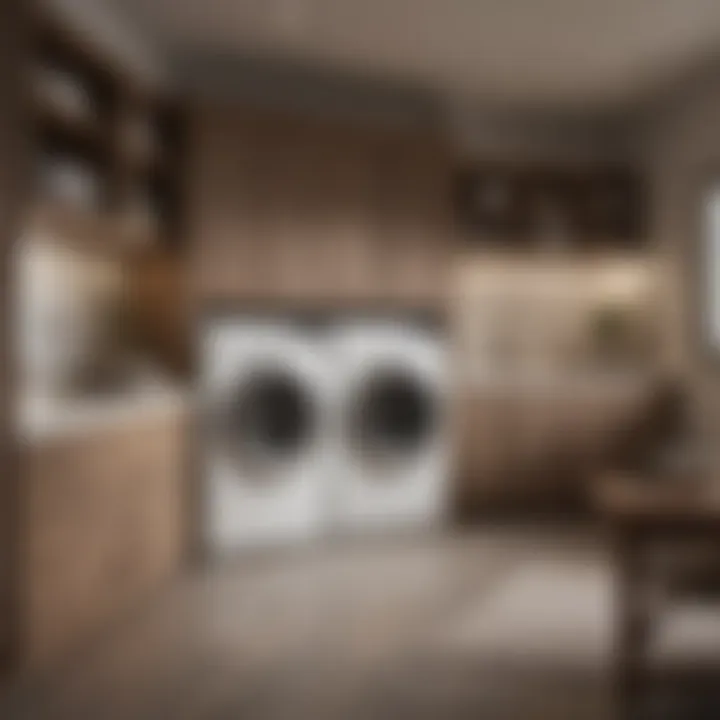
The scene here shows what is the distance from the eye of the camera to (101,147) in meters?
4.19

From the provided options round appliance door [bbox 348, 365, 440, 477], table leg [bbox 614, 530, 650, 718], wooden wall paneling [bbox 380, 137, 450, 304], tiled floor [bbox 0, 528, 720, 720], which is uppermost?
wooden wall paneling [bbox 380, 137, 450, 304]

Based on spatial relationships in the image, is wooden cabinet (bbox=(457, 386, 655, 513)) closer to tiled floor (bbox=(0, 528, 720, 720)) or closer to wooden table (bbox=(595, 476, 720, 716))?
tiled floor (bbox=(0, 528, 720, 720))

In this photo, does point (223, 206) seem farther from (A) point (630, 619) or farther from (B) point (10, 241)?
(A) point (630, 619)

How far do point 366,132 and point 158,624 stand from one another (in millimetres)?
2868

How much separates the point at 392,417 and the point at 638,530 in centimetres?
253

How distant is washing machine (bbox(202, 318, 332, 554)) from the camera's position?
4.80 m

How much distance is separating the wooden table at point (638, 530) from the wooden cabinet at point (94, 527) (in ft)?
5.81

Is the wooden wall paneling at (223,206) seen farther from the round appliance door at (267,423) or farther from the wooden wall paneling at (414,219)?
the wooden wall paneling at (414,219)

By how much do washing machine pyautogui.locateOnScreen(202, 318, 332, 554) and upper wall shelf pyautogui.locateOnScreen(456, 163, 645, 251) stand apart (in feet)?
5.74

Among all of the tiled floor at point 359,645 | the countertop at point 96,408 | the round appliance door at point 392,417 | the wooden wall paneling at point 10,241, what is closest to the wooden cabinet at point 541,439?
the round appliance door at point 392,417

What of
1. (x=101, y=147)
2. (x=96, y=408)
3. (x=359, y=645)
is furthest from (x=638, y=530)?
(x=101, y=147)

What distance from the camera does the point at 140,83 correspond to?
4512 mm

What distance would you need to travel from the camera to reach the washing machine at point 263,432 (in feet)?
15.8

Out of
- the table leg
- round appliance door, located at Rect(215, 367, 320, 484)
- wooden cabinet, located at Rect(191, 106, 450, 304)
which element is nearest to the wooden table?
the table leg
